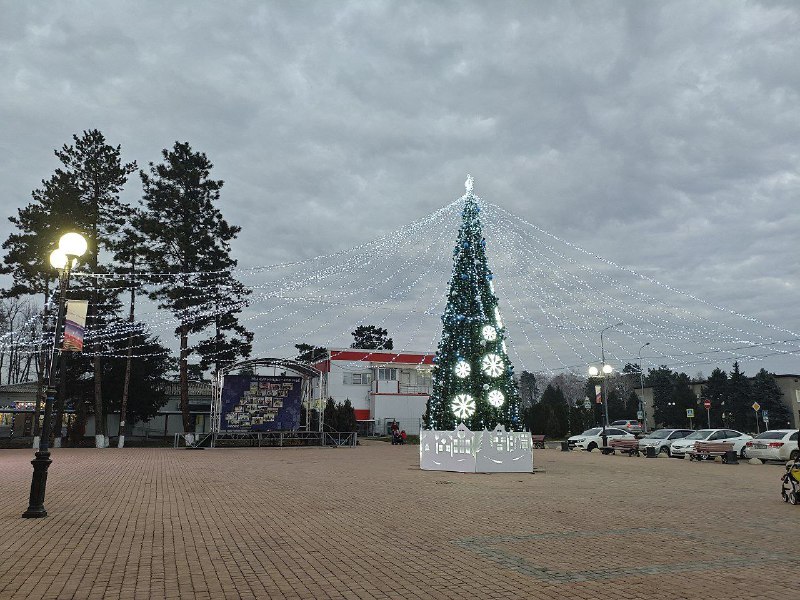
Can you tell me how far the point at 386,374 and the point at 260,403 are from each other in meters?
21.9

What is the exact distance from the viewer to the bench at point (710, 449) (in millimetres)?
23344

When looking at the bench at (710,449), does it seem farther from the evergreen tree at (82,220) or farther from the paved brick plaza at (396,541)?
the evergreen tree at (82,220)

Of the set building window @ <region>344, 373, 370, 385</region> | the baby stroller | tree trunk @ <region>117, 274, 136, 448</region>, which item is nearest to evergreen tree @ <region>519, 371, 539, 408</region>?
building window @ <region>344, 373, 370, 385</region>

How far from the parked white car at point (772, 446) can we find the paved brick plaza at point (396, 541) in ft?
30.7

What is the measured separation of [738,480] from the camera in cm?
1573

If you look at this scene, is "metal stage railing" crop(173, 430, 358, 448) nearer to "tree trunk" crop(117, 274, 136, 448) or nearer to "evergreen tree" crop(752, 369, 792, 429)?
"tree trunk" crop(117, 274, 136, 448)

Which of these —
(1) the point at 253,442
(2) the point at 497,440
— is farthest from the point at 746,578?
(1) the point at 253,442

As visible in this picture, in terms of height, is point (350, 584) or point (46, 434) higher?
point (46, 434)

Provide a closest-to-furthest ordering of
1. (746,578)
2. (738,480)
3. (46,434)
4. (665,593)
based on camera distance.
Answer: (665,593)
(746,578)
(46,434)
(738,480)

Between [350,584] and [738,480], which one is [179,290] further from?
[350,584]

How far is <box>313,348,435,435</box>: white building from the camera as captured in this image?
53.3 m

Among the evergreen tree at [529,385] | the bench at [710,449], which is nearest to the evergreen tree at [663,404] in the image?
the evergreen tree at [529,385]

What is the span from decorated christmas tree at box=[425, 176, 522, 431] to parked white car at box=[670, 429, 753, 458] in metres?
11.3

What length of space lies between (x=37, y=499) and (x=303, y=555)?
16.8 ft
